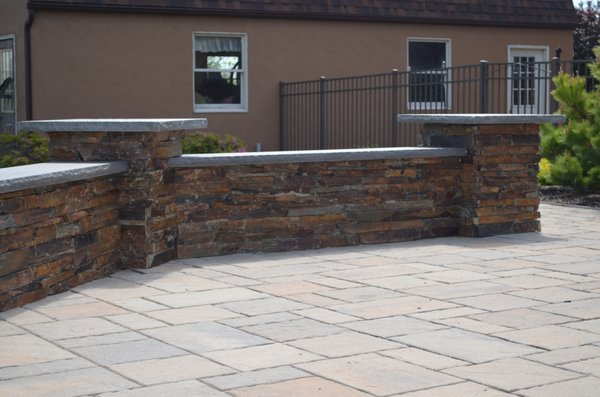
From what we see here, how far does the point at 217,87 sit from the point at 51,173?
11.8 m

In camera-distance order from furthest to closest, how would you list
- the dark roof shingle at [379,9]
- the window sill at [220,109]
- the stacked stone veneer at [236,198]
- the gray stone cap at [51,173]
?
the window sill at [220,109]
the dark roof shingle at [379,9]
the stacked stone veneer at [236,198]
the gray stone cap at [51,173]

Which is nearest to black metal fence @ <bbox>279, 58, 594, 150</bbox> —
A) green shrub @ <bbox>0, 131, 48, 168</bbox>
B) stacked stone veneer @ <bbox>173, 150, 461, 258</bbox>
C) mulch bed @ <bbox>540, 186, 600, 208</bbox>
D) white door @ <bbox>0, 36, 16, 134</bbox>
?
mulch bed @ <bbox>540, 186, 600, 208</bbox>

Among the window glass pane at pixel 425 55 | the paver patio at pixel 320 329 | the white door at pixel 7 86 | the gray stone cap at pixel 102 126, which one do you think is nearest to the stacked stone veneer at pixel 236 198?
the gray stone cap at pixel 102 126

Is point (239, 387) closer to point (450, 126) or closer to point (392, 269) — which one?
point (392, 269)

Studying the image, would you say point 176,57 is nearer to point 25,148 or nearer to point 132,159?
point 25,148

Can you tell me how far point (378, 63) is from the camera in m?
19.5

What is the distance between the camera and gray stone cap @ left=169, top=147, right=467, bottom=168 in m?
8.20

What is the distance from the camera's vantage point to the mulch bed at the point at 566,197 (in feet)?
41.3

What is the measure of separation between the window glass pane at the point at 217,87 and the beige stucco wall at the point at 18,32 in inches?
124

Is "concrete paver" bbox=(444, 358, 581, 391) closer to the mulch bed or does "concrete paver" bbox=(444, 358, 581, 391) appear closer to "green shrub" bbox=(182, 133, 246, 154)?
the mulch bed

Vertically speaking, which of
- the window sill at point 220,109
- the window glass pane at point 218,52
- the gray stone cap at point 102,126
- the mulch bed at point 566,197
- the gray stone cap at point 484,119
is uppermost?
the window glass pane at point 218,52

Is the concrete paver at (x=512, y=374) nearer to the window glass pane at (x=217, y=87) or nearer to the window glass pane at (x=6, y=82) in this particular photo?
the window glass pane at (x=217, y=87)

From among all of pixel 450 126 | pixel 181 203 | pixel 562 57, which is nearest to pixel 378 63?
pixel 562 57

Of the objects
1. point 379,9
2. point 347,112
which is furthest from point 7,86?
point 379,9
